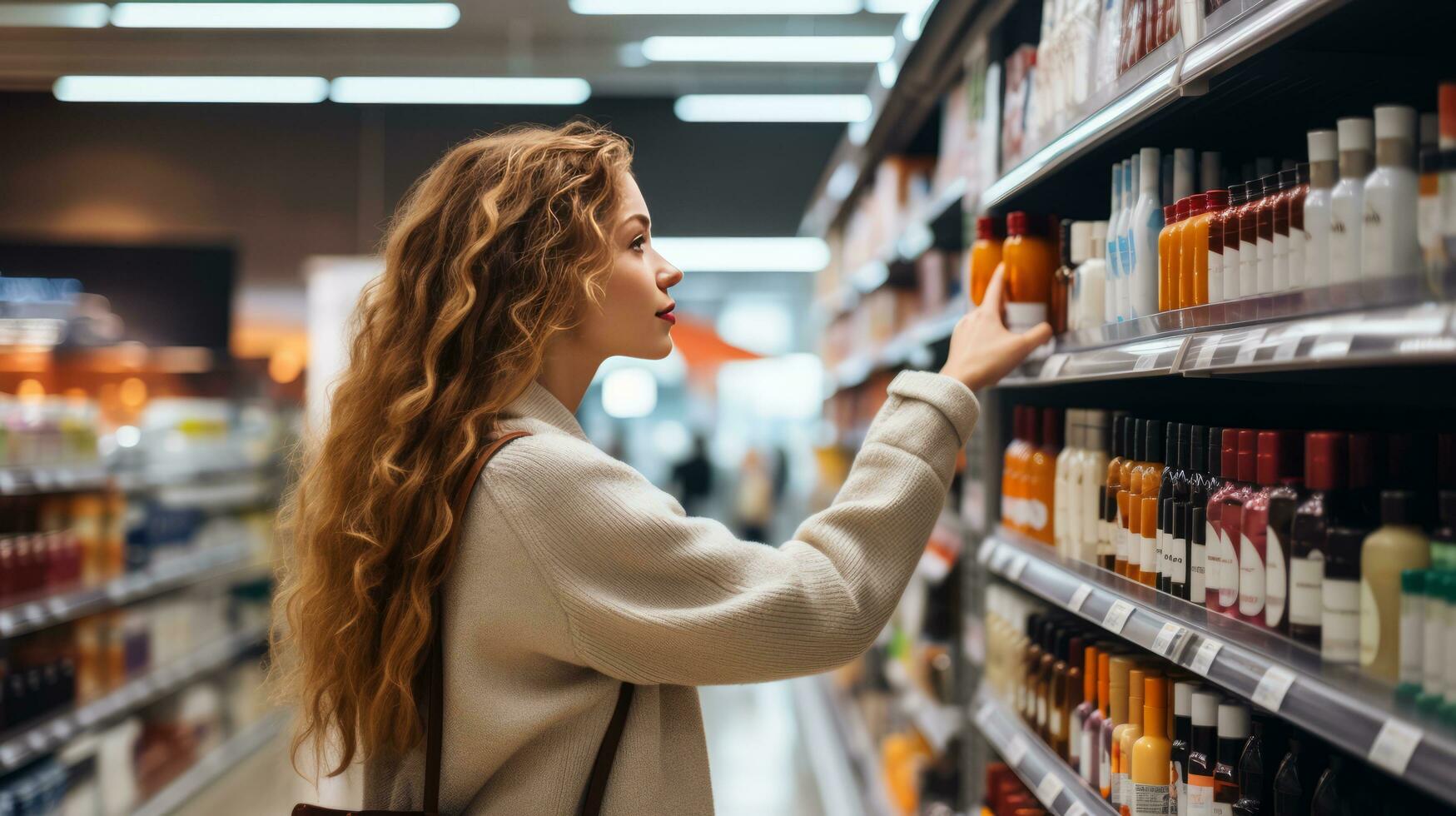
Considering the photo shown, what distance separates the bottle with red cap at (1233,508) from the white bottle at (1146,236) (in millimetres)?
299

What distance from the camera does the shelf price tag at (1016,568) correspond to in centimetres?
230

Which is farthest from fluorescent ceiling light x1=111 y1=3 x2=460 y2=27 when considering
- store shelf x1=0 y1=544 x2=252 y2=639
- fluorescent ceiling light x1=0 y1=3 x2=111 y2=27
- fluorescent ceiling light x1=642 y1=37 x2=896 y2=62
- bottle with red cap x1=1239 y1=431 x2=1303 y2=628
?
bottle with red cap x1=1239 y1=431 x2=1303 y2=628

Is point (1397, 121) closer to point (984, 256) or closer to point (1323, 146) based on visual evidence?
point (1323, 146)

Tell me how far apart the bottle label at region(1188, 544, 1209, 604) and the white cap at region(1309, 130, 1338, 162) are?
22.3 inches

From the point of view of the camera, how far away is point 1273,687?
49.3 inches

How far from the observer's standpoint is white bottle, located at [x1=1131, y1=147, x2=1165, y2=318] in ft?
5.78

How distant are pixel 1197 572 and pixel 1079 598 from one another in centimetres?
33

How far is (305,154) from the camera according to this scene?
7734 millimetres

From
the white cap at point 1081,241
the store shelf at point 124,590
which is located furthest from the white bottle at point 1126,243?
the store shelf at point 124,590

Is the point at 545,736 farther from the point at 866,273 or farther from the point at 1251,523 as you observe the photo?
the point at 866,273

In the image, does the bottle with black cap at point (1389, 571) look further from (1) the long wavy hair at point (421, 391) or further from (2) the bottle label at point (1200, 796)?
(1) the long wavy hair at point (421, 391)

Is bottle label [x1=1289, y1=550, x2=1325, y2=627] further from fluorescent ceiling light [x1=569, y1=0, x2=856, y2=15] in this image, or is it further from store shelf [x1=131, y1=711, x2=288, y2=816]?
store shelf [x1=131, y1=711, x2=288, y2=816]

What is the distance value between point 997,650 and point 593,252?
152 cm

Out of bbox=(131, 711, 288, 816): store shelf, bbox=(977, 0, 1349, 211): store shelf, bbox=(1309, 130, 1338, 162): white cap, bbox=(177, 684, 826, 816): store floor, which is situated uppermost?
bbox=(977, 0, 1349, 211): store shelf
